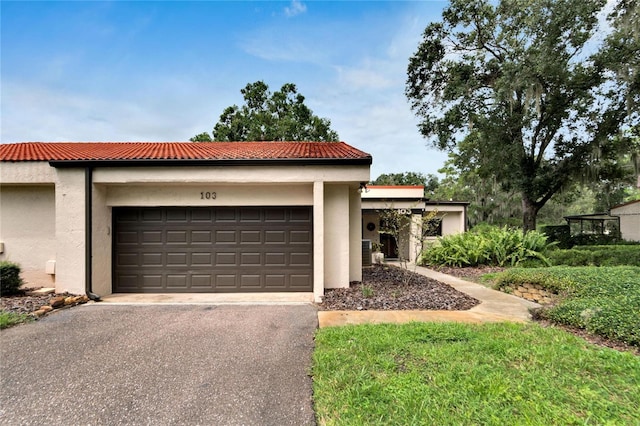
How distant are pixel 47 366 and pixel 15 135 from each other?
1265 cm

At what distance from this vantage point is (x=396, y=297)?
628cm

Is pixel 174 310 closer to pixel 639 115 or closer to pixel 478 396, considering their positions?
pixel 478 396

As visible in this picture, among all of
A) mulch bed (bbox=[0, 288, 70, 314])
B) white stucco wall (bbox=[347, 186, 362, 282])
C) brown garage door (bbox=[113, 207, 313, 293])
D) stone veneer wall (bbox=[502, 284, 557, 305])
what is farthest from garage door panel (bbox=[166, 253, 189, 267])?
stone veneer wall (bbox=[502, 284, 557, 305])

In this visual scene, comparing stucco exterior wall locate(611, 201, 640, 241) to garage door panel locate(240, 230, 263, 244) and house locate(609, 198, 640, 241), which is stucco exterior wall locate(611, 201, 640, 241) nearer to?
house locate(609, 198, 640, 241)

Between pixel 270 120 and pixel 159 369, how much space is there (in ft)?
80.4

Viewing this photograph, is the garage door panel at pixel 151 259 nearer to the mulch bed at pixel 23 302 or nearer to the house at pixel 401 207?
the mulch bed at pixel 23 302

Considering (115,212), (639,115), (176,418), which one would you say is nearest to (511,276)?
(176,418)

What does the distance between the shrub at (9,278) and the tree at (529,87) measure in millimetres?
17235

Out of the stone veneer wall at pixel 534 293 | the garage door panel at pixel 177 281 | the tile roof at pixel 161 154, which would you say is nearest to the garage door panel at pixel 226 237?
the garage door panel at pixel 177 281

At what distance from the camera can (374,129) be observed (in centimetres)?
1942

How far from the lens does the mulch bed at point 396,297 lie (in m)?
5.74

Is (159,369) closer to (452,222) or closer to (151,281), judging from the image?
(151,281)

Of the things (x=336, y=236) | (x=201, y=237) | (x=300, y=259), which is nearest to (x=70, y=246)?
(x=201, y=237)

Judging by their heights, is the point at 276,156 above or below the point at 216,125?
below
